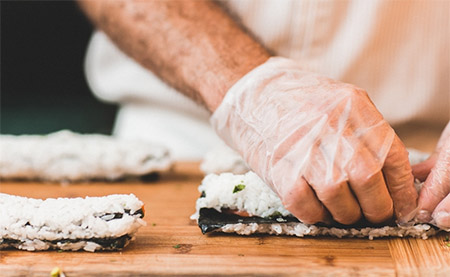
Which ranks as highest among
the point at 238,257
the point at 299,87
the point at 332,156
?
the point at 299,87

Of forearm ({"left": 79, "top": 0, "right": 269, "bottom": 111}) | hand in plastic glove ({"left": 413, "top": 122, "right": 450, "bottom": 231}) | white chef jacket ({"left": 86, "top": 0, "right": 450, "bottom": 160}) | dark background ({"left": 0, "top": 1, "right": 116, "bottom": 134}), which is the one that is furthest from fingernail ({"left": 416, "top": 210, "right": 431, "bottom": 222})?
dark background ({"left": 0, "top": 1, "right": 116, "bottom": 134})

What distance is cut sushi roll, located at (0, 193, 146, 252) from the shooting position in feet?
4.59

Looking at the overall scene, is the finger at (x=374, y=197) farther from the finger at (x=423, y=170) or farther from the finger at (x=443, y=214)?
the finger at (x=423, y=170)

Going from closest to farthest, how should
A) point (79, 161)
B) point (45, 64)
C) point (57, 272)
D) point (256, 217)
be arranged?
point (57, 272) → point (256, 217) → point (79, 161) → point (45, 64)

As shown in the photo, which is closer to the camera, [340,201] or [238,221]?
[340,201]

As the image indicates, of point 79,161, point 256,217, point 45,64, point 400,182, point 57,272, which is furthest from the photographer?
point 45,64

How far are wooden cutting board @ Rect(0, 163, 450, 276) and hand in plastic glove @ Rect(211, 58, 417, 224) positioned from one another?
7cm

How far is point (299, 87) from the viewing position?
1554 mm

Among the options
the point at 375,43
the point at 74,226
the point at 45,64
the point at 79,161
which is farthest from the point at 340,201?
the point at 45,64

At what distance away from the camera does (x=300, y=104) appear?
1480 mm

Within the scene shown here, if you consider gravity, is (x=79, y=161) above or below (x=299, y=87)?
below

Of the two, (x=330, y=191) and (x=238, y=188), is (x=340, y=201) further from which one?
(x=238, y=188)

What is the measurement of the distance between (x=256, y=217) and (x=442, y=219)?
17.8 inches

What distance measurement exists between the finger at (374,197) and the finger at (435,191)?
96 millimetres
